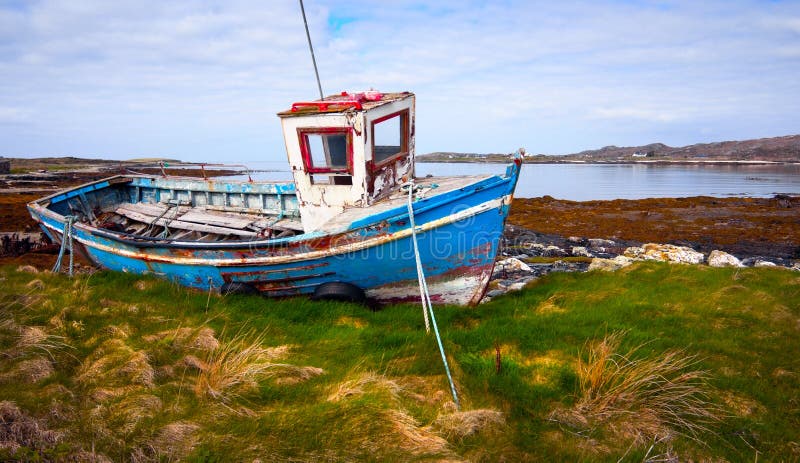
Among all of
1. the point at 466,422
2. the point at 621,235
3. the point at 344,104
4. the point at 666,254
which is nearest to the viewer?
the point at 466,422

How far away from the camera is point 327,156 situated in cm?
758

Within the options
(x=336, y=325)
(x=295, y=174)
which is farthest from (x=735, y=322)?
(x=295, y=174)

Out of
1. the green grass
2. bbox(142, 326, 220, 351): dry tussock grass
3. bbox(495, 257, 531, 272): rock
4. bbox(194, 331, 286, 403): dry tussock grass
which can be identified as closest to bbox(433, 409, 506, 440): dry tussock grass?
the green grass

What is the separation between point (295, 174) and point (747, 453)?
7.05 m

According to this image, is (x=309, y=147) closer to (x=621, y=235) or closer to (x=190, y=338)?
(x=190, y=338)

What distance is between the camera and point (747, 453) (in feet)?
11.9

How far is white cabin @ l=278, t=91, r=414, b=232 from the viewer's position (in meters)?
7.18

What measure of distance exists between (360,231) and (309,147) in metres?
2.10

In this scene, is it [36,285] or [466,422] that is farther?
[36,285]

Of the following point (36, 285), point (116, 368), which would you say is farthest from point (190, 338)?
point (36, 285)

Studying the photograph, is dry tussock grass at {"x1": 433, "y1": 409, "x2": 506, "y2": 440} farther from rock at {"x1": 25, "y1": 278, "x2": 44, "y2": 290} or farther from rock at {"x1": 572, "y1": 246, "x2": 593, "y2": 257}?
rock at {"x1": 572, "y1": 246, "x2": 593, "y2": 257}

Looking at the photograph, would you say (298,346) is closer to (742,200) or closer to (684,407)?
(684,407)

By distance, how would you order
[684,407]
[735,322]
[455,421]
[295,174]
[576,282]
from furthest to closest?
[576,282]
[295,174]
[735,322]
[684,407]
[455,421]

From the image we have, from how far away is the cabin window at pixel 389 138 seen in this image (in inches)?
299
